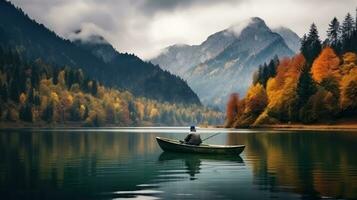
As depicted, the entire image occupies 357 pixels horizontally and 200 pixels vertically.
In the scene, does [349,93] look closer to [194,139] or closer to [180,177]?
[194,139]

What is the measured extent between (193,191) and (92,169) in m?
19.8

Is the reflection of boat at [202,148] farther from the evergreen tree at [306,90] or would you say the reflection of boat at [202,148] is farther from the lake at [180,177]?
the evergreen tree at [306,90]

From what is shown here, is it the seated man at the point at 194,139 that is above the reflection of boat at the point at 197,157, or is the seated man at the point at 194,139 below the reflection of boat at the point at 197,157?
above

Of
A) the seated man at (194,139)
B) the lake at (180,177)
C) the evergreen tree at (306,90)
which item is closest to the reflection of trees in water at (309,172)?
the lake at (180,177)

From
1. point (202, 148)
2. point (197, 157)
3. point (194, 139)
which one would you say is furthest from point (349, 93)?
point (197, 157)

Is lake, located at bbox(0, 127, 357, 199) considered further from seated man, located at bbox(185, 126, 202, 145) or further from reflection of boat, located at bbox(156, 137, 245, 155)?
seated man, located at bbox(185, 126, 202, 145)

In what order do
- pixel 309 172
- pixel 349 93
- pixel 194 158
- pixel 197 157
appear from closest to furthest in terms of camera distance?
pixel 309 172
pixel 194 158
pixel 197 157
pixel 349 93

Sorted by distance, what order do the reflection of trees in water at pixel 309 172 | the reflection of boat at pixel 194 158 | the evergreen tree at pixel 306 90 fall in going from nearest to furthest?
the reflection of trees in water at pixel 309 172 < the reflection of boat at pixel 194 158 < the evergreen tree at pixel 306 90

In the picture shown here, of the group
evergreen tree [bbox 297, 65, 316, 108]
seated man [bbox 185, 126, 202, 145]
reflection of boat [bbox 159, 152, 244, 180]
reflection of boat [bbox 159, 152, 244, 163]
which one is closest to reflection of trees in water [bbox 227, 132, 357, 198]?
reflection of boat [bbox 159, 152, 244, 180]

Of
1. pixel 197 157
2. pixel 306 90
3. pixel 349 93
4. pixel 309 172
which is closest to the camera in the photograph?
pixel 309 172

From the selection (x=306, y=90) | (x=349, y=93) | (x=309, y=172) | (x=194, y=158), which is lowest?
(x=309, y=172)

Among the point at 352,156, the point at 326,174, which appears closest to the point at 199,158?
the point at 352,156

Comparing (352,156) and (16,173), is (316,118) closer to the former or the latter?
(352,156)

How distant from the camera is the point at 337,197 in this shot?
122 ft
